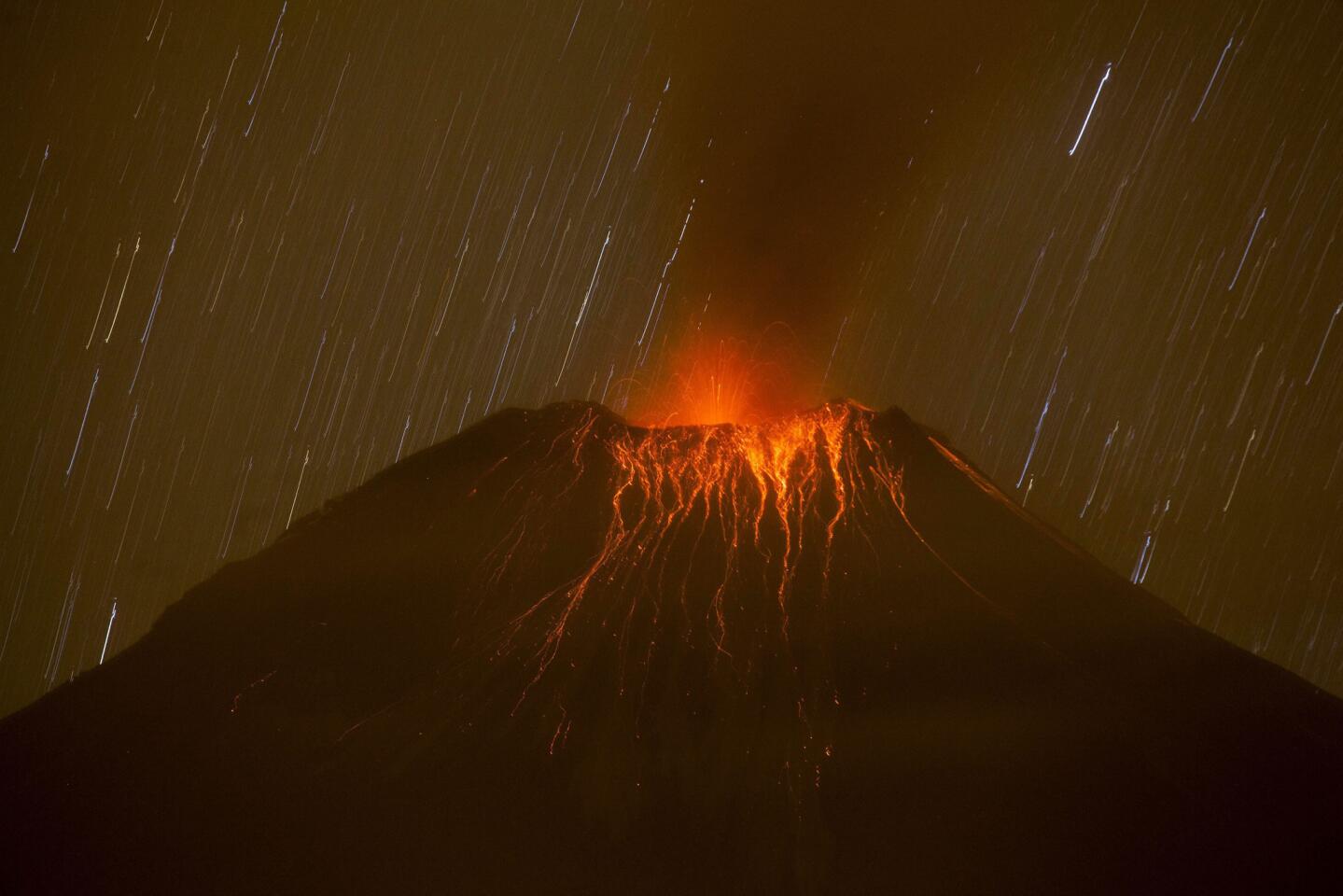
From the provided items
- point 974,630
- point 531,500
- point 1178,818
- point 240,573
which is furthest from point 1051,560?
point 240,573

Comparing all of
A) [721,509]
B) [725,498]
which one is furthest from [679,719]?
[725,498]

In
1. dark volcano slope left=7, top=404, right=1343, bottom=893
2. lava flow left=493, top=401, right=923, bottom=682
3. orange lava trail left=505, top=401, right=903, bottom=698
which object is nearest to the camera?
dark volcano slope left=7, top=404, right=1343, bottom=893

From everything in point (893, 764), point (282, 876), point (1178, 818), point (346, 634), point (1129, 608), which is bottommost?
point (282, 876)

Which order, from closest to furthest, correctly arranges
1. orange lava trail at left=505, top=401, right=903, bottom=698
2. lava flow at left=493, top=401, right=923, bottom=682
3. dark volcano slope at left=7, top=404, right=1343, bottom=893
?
dark volcano slope at left=7, top=404, right=1343, bottom=893 → lava flow at left=493, top=401, right=923, bottom=682 → orange lava trail at left=505, top=401, right=903, bottom=698

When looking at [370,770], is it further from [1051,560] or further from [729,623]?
[1051,560]

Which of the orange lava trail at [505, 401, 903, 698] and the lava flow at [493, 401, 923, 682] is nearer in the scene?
the lava flow at [493, 401, 923, 682]

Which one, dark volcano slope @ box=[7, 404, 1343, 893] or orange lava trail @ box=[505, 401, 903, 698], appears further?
orange lava trail @ box=[505, 401, 903, 698]

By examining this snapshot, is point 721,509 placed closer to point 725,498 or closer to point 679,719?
point 725,498

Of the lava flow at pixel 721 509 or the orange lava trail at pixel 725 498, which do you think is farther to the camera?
the orange lava trail at pixel 725 498
